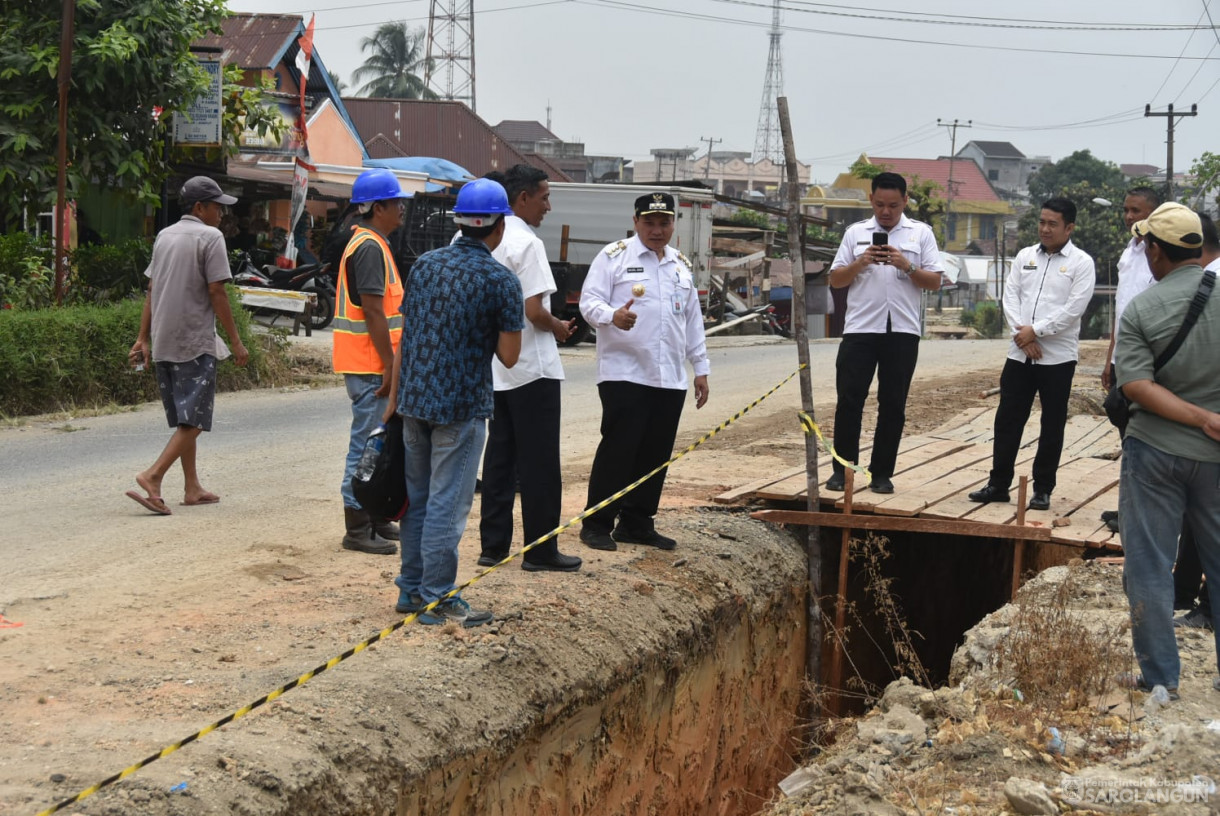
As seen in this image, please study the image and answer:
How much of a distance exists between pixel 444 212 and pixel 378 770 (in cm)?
1518

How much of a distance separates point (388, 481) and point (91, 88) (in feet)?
32.6

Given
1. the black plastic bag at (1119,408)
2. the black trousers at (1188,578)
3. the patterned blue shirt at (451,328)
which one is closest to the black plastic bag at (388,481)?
the patterned blue shirt at (451,328)

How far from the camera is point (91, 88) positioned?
13344mm

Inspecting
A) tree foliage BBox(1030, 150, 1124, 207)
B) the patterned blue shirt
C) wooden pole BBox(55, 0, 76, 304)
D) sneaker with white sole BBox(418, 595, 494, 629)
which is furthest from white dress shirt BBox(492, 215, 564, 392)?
tree foliage BBox(1030, 150, 1124, 207)

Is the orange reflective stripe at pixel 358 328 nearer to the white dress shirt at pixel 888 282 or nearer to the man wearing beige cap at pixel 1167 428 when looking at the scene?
the white dress shirt at pixel 888 282

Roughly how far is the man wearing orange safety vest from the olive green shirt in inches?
126

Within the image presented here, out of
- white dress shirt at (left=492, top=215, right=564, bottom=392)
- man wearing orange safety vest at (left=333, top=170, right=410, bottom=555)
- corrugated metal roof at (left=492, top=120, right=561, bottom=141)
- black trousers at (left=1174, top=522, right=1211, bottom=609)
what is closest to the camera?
white dress shirt at (left=492, top=215, right=564, bottom=392)

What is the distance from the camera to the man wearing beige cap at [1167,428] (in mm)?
4793

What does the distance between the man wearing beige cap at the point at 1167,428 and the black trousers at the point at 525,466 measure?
2.45 metres

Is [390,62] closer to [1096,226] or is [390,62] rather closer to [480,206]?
[1096,226]

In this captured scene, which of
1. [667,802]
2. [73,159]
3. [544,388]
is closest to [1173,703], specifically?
[667,802]

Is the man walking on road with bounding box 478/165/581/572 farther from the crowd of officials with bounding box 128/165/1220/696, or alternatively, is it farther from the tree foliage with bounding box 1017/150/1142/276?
the tree foliage with bounding box 1017/150/1142/276

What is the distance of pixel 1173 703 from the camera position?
16.5ft

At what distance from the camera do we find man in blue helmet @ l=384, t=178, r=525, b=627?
5.01 metres
